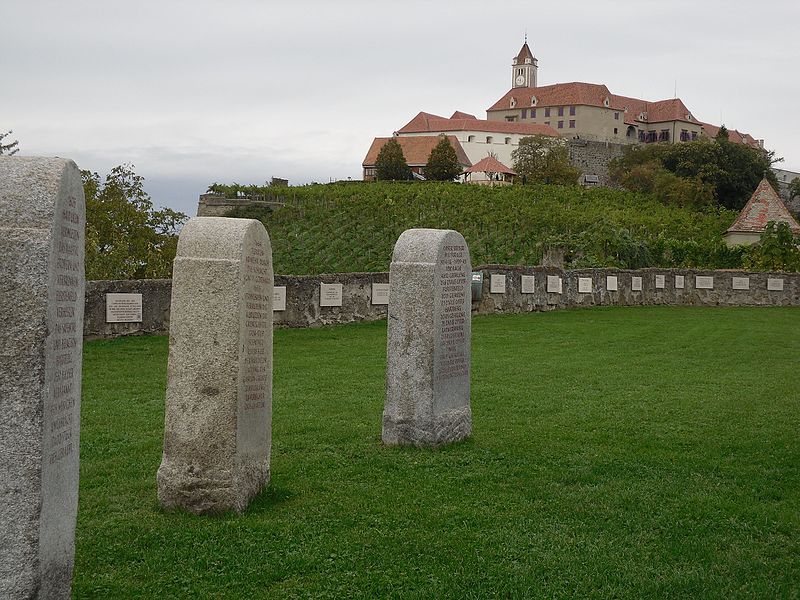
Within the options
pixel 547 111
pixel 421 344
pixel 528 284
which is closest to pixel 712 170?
pixel 547 111

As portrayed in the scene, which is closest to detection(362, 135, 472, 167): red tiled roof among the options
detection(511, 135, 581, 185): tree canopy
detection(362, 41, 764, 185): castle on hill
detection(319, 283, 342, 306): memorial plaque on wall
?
detection(362, 41, 764, 185): castle on hill

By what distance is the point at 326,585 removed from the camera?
4.51m

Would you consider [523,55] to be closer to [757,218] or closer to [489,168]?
[489,168]

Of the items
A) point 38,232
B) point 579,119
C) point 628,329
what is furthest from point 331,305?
point 579,119

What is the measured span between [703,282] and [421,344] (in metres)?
20.6

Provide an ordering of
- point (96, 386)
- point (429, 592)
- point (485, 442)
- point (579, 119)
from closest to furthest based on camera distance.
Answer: point (429, 592) → point (485, 442) → point (96, 386) → point (579, 119)

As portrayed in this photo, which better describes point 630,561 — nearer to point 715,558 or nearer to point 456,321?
point 715,558

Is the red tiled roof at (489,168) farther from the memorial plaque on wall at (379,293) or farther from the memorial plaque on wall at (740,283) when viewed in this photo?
the memorial plaque on wall at (379,293)

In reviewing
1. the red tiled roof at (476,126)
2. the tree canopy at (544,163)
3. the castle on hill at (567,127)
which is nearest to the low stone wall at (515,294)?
the tree canopy at (544,163)

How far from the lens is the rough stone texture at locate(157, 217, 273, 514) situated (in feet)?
17.8

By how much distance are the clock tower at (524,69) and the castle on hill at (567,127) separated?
5.96m

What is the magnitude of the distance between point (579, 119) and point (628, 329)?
287 ft

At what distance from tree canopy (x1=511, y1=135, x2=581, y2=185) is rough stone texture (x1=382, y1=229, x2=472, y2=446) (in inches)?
2653

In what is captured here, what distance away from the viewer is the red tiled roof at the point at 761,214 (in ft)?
143
